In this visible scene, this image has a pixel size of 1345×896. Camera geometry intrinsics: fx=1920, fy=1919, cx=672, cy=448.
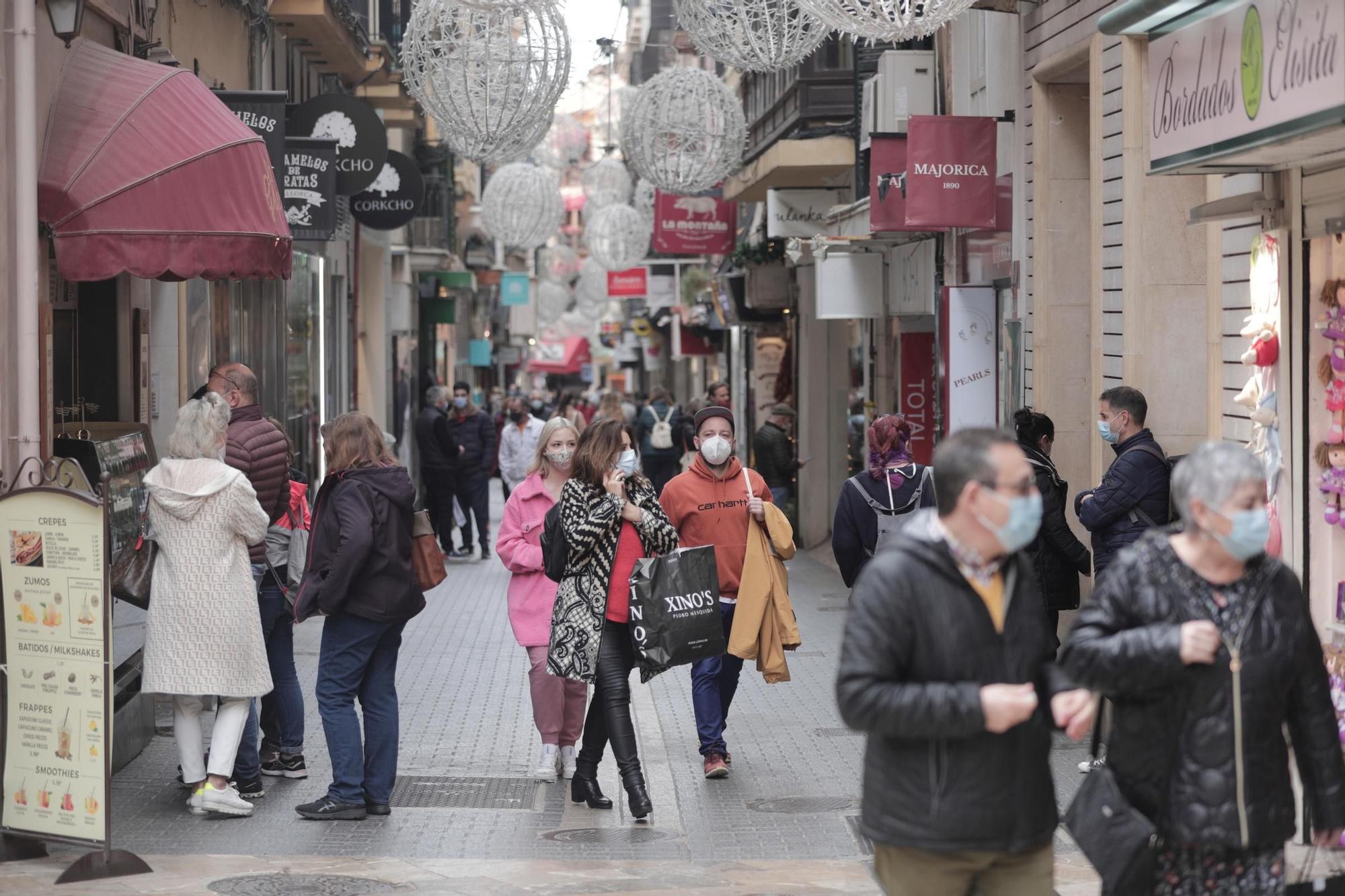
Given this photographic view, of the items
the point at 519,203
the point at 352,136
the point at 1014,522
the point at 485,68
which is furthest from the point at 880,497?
the point at 519,203

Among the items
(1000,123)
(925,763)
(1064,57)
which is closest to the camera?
(925,763)

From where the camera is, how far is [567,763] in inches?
390

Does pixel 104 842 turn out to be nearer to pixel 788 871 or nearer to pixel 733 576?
pixel 788 871

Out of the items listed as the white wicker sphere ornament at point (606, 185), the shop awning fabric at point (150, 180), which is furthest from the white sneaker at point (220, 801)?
the white wicker sphere ornament at point (606, 185)

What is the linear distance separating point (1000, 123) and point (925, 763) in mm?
10302

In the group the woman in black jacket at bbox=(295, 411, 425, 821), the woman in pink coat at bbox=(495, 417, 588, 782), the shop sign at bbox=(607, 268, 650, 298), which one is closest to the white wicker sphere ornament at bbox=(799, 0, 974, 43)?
the woman in pink coat at bbox=(495, 417, 588, 782)

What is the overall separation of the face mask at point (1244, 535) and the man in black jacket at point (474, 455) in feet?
57.0

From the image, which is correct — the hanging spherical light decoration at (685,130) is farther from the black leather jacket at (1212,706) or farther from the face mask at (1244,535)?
the face mask at (1244,535)

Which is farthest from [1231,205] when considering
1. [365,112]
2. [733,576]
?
[365,112]

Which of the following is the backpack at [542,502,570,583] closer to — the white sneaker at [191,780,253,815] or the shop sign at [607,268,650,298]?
the white sneaker at [191,780,253,815]

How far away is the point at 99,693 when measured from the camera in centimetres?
748

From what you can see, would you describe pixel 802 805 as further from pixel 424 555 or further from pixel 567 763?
pixel 424 555

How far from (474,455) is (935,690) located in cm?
1749

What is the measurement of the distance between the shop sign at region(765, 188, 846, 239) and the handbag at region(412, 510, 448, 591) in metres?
13.7
